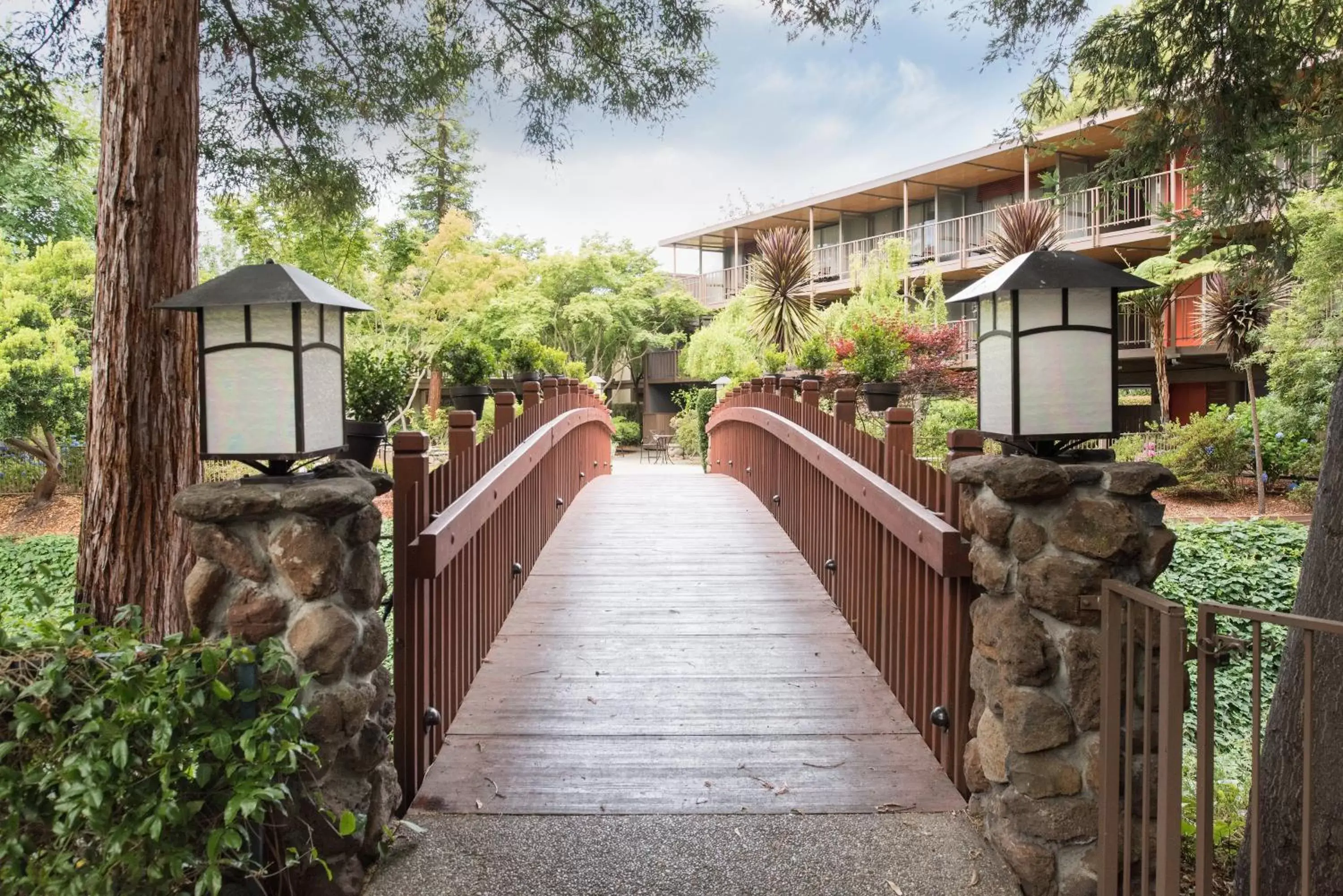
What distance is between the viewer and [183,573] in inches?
161

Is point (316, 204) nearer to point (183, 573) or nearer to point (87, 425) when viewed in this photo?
point (87, 425)

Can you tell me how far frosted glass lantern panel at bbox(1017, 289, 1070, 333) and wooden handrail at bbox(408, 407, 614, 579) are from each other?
6.82ft

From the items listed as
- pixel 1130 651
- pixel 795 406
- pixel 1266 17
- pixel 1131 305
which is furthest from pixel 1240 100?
pixel 1131 305

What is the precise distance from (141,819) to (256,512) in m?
0.78

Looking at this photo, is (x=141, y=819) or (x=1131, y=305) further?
(x=1131, y=305)

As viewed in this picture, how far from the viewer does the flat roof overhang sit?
17.5 m

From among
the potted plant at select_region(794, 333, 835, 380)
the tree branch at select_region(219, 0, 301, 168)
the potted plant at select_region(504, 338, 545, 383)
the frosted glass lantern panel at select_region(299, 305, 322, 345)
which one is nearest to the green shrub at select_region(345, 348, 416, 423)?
the tree branch at select_region(219, 0, 301, 168)

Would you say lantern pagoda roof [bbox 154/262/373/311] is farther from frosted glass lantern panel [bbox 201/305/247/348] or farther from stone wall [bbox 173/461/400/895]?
stone wall [bbox 173/461/400/895]

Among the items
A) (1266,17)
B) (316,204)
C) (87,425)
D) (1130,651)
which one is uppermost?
(1266,17)

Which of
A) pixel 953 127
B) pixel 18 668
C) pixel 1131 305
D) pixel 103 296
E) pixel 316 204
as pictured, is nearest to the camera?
pixel 18 668

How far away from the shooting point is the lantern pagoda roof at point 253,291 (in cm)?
246

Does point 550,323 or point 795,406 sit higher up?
point 550,323

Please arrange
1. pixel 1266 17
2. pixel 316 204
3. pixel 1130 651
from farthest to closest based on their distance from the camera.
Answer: pixel 316 204, pixel 1266 17, pixel 1130 651

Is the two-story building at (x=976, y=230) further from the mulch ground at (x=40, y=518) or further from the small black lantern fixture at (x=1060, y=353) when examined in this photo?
the mulch ground at (x=40, y=518)
